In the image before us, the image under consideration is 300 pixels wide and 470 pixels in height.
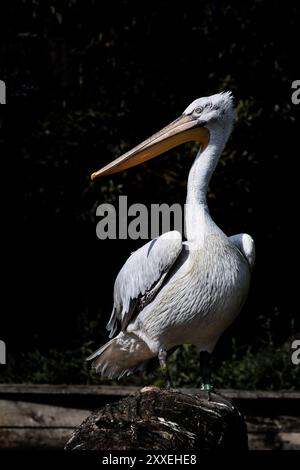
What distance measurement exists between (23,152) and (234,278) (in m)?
3.63

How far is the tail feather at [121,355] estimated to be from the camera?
15.9 feet

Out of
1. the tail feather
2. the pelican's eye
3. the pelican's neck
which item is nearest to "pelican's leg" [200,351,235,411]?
the tail feather

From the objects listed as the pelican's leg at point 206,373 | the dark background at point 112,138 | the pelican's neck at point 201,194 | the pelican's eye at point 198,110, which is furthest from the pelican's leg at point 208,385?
the dark background at point 112,138

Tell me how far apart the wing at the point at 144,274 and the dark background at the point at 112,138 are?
2.85m

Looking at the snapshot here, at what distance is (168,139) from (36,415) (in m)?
2.14

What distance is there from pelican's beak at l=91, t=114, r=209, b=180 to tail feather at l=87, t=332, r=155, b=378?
2.61 ft

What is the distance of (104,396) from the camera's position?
6.15 metres

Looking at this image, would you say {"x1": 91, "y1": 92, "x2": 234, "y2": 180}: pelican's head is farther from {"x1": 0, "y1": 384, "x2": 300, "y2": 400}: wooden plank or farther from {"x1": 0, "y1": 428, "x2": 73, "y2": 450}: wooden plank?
{"x1": 0, "y1": 428, "x2": 73, "y2": 450}: wooden plank

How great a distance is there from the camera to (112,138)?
312 inches

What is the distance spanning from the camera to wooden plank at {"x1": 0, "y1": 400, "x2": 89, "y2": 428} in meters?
6.15

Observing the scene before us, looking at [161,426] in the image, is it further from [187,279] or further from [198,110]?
[198,110]

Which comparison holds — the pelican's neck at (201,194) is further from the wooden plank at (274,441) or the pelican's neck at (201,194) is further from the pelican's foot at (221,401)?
the wooden plank at (274,441)

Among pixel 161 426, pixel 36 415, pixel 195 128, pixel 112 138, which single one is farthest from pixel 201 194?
pixel 112 138

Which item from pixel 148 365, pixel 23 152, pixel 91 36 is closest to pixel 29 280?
pixel 23 152
